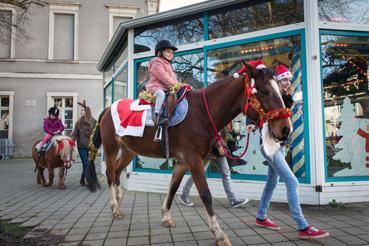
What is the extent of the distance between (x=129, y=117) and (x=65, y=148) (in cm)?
462

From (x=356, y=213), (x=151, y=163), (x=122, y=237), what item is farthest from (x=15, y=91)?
(x=356, y=213)

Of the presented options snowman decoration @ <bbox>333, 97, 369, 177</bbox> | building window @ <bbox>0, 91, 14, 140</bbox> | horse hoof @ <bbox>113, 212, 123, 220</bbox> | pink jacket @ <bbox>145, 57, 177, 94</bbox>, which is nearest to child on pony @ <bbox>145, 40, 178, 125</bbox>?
pink jacket @ <bbox>145, 57, 177, 94</bbox>

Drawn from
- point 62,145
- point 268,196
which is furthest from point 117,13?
point 268,196

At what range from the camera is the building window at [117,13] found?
2053 centimetres

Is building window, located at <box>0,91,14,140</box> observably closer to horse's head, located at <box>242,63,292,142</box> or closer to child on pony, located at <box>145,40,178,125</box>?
child on pony, located at <box>145,40,178,125</box>

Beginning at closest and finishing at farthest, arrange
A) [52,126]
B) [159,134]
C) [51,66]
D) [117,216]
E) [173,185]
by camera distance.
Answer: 1. [159,134]
2. [173,185]
3. [117,216]
4. [52,126]
5. [51,66]

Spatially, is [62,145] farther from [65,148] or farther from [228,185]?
[228,185]

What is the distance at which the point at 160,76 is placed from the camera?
423 cm

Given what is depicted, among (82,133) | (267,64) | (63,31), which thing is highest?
(63,31)

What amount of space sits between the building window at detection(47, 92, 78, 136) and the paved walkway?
13.3 m

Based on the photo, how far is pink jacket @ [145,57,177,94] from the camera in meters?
4.20

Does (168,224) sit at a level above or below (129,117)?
below

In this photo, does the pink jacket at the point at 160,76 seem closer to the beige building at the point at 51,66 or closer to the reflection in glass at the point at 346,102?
the reflection in glass at the point at 346,102

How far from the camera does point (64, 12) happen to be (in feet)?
65.6
